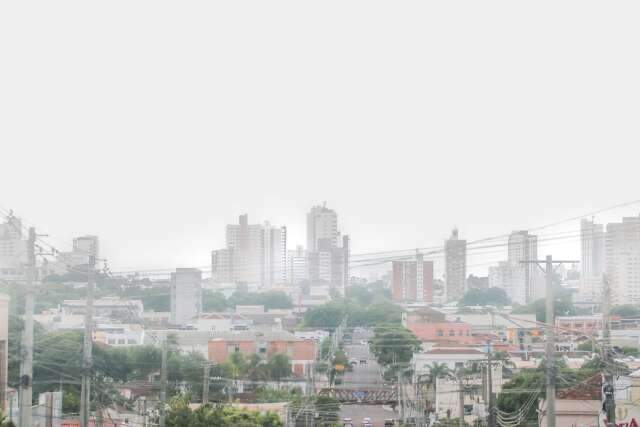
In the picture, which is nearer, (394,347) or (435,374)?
(435,374)

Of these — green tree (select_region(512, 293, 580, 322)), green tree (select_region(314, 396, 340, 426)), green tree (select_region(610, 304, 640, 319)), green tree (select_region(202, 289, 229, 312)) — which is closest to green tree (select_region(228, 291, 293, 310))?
green tree (select_region(202, 289, 229, 312))

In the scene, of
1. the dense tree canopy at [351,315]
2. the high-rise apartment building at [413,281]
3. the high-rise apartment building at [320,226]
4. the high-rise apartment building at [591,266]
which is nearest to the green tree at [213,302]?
the dense tree canopy at [351,315]

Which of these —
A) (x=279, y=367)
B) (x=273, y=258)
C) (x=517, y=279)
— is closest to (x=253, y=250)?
(x=273, y=258)

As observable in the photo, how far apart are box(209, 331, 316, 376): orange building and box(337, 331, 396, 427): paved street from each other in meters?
1.63

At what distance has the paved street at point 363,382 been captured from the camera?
3233 cm

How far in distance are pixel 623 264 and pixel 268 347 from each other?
38.2 meters

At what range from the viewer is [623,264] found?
235 feet

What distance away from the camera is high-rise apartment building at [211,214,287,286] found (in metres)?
92.6

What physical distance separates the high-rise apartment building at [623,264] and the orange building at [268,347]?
32150 mm

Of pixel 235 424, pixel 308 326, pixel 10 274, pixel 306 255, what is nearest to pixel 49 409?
pixel 235 424

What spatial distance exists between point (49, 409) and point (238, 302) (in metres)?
52.2

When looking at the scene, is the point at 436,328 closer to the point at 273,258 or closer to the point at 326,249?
the point at 273,258

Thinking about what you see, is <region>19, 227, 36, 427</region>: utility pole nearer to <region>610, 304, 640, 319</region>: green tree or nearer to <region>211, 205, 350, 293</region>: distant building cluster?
<region>610, 304, 640, 319</region>: green tree

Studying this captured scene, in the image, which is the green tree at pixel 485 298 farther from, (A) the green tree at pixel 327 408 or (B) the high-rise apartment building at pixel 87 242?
(A) the green tree at pixel 327 408
